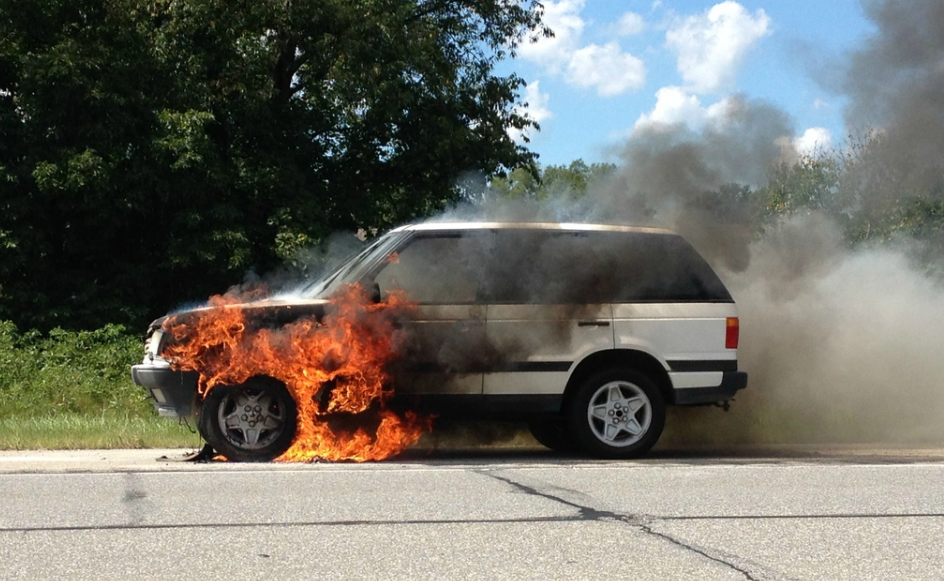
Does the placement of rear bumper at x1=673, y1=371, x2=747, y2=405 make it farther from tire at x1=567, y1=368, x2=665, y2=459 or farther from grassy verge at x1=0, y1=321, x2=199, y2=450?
grassy verge at x1=0, y1=321, x2=199, y2=450

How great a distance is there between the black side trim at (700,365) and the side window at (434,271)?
1.81m

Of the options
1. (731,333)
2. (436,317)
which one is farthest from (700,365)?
(436,317)

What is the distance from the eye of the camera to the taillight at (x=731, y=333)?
35.7ft

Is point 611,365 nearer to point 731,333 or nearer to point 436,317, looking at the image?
point 731,333

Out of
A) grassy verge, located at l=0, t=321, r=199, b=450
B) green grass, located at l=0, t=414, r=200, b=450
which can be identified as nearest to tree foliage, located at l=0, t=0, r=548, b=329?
grassy verge, located at l=0, t=321, r=199, b=450

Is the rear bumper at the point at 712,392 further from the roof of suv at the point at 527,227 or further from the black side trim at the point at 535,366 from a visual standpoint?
the roof of suv at the point at 527,227

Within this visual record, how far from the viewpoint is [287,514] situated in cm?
745

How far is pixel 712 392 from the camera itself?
10.8 metres

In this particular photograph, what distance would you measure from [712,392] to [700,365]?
0.87 feet

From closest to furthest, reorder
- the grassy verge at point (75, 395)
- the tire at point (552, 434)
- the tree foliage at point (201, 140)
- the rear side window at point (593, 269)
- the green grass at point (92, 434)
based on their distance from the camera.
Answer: the rear side window at point (593, 269), the tire at point (552, 434), the green grass at point (92, 434), the grassy verge at point (75, 395), the tree foliage at point (201, 140)

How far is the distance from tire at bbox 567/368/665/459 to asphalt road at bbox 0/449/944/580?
358mm

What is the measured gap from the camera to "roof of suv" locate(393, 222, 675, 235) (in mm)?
10633

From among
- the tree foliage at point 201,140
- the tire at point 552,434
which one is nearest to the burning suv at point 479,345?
the tire at point 552,434

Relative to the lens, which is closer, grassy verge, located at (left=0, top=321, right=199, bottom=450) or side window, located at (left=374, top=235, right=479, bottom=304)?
side window, located at (left=374, top=235, right=479, bottom=304)
